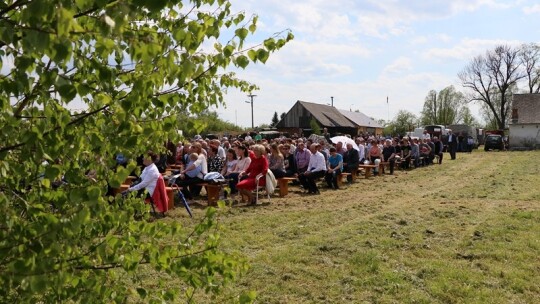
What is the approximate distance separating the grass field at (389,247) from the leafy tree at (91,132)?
668mm

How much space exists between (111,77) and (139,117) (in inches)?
16.6

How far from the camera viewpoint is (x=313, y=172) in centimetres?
1447

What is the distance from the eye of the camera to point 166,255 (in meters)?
2.34

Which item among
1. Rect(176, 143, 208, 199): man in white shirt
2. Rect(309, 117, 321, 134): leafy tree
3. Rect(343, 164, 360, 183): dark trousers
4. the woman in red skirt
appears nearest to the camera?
the woman in red skirt

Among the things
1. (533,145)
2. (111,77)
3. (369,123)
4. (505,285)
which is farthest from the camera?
(369,123)

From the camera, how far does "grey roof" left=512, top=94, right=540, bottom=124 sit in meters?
50.9

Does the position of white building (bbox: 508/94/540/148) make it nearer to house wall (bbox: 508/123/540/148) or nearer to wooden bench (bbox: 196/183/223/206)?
house wall (bbox: 508/123/540/148)

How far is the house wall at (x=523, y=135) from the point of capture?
47.8 metres

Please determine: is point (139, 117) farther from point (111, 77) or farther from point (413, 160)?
point (413, 160)

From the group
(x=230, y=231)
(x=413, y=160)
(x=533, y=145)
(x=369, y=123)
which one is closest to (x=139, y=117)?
(x=230, y=231)

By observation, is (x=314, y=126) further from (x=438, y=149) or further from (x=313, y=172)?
(x=313, y=172)

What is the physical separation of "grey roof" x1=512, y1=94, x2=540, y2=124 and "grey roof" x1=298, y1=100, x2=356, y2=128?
22160 mm

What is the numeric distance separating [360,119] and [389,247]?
7368 cm

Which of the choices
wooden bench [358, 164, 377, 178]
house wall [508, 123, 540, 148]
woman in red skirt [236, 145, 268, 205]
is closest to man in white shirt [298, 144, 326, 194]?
woman in red skirt [236, 145, 268, 205]
